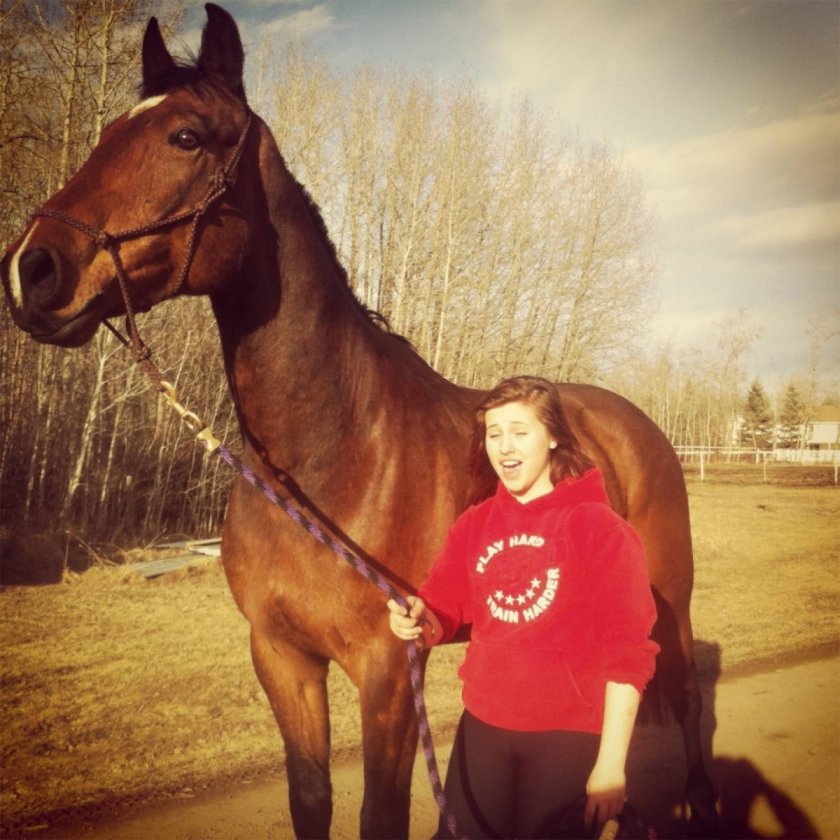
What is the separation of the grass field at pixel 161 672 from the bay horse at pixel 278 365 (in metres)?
1.66

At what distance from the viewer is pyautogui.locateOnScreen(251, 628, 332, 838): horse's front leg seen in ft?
7.14

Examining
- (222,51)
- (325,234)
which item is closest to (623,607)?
(325,234)

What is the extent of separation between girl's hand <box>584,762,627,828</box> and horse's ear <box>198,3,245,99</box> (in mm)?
2331

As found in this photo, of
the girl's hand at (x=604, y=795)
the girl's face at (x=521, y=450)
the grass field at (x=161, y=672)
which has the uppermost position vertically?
the girl's face at (x=521, y=450)

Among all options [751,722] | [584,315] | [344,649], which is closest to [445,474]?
[344,649]

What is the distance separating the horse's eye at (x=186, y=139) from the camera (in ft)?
6.07

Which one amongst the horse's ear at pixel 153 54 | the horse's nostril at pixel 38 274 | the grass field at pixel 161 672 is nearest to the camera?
the horse's nostril at pixel 38 274

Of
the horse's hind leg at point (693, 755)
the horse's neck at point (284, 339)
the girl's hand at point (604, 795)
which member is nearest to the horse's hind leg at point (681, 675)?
the horse's hind leg at point (693, 755)

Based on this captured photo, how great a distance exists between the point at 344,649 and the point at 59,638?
4684mm

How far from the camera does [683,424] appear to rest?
5066cm

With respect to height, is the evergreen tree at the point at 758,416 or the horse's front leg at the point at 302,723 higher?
the evergreen tree at the point at 758,416

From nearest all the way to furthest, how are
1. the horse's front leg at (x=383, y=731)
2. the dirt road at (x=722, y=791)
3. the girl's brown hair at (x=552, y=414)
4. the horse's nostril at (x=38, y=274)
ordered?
the horse's nostril at (x=38, y=274), the girl's brown hair at (x=552, y=414), the horse's front leg at (x=383, y=731), the dirt road at (x=722, y=791)

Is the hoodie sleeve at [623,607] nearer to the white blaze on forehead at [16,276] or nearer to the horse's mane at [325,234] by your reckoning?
the horse's mane at [325,234]

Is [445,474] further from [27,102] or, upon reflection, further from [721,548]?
[721,548]
